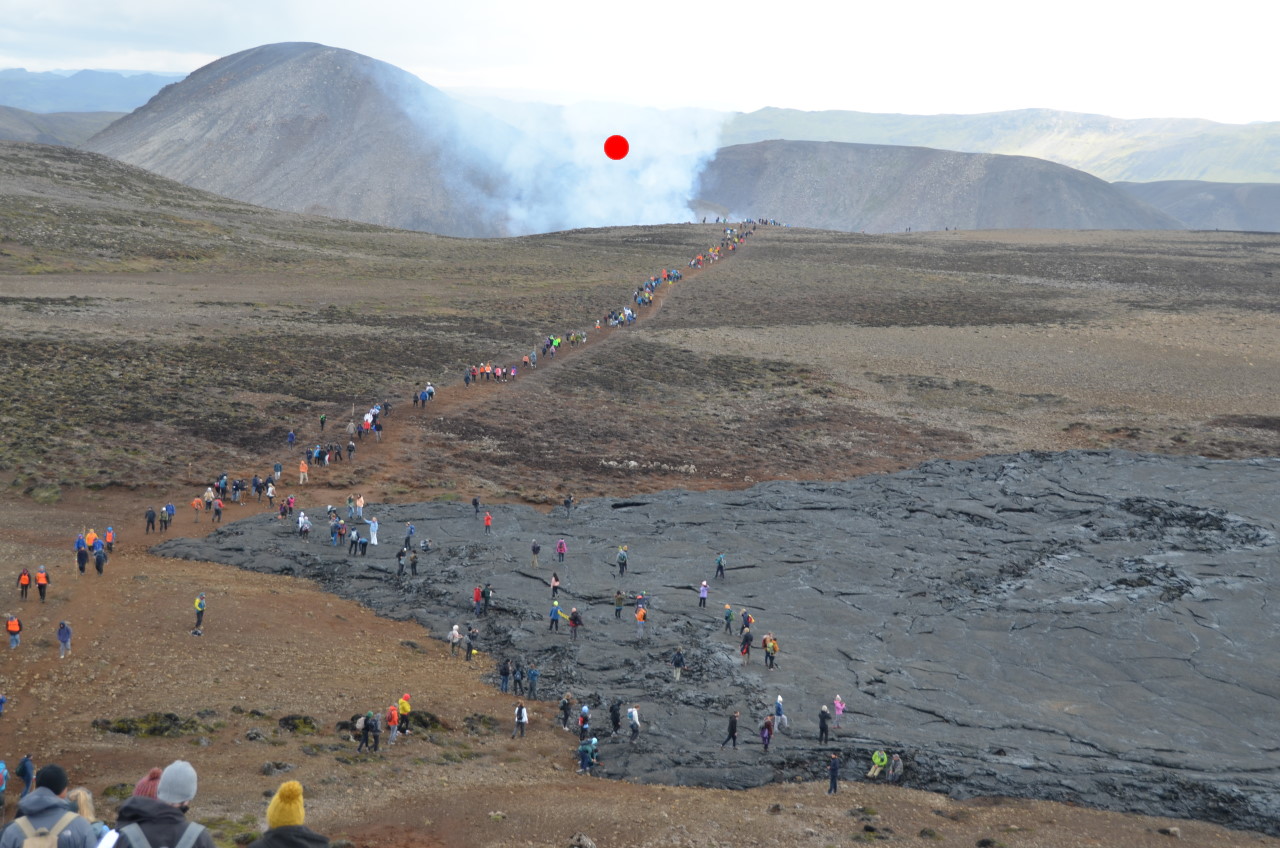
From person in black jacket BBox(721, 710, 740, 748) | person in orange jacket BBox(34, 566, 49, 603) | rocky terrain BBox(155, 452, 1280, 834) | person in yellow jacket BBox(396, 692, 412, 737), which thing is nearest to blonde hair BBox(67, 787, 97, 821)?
person in yellow jacket BBox(396, 692, 412, 737)

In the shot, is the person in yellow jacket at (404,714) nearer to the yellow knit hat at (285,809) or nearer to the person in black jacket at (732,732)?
the person in black jacket at (732,732)

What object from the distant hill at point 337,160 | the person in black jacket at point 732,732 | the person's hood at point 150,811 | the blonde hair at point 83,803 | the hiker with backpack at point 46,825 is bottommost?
the person in black jacket at point 732,732

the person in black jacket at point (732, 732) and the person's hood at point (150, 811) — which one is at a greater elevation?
the person's hood at point (150, 811)

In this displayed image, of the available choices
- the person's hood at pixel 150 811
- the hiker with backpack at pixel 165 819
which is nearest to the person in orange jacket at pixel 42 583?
the hiker with backpack at pixel 165 819

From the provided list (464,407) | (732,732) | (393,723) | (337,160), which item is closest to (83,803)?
(393,723)

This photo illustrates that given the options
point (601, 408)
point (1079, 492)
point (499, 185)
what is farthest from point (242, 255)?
point (499, 185)

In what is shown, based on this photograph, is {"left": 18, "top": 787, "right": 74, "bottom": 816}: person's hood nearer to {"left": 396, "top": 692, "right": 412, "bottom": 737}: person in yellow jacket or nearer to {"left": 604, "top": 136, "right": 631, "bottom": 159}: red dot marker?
{"left": 396, "top": 692, "right": 412, "bottom": 737}: person in yellow jacket
